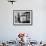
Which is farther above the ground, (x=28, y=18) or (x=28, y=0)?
(x=28, y=0)

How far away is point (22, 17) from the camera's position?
16.0ft

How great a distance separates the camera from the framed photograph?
4859mm

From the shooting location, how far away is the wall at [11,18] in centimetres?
485

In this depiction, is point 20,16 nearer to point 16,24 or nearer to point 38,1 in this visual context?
point 16,24

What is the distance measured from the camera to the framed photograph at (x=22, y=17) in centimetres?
486

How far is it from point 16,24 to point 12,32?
334 mm

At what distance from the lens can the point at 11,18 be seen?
192 inches

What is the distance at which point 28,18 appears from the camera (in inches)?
192

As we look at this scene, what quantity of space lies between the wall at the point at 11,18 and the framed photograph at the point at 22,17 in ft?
0.37

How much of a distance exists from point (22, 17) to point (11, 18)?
41 centimetres

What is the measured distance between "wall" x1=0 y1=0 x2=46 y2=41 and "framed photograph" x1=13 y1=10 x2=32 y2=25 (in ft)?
0.37

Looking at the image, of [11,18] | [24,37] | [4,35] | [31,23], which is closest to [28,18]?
[31,23]

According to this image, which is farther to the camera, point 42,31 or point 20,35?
point 42,31

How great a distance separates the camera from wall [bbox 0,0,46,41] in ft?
15.9
